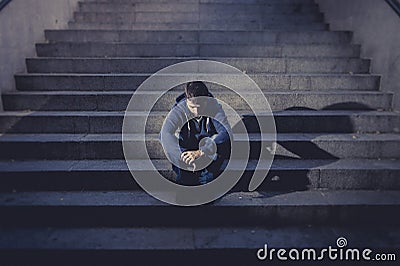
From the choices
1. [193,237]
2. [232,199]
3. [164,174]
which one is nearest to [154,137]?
[164,174]

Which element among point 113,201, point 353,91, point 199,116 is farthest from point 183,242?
point 353,91

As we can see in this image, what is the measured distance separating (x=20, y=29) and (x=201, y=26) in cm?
320

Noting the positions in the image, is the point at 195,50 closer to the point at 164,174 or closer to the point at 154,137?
the point at 154,137

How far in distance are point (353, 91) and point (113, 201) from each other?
12.4ft

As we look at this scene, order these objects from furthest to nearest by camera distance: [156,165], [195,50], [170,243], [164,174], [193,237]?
[195,50] → [156,165] → [164,174] → [193,237] → [170,243]

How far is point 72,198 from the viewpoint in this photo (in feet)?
13.4

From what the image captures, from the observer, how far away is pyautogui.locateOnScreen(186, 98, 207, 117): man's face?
384 cm

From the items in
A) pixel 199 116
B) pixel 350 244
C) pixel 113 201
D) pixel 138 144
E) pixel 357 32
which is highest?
pixel 357 32

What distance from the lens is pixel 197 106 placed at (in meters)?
3.85

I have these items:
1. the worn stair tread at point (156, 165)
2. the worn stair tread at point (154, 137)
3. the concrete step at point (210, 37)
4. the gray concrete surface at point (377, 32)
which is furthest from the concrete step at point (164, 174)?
the concrete step at point (210, 37)

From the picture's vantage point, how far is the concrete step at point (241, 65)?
582 centimetres

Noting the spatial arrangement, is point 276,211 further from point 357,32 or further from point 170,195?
point 357,32

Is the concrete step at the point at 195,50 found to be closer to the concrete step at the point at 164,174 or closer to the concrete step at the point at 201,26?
the concrete step at the point at 201,26

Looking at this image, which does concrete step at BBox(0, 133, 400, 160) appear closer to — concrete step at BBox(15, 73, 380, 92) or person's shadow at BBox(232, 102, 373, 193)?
person's shadow at BBox(232, 102, 373, 193)
